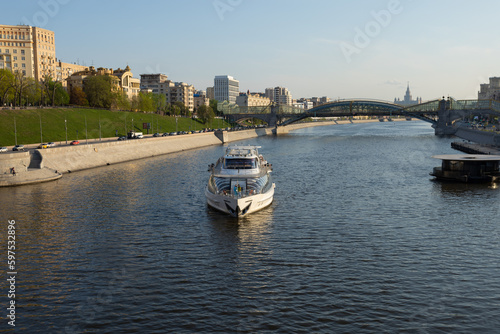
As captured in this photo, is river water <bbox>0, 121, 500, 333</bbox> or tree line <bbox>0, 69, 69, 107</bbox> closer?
river water <bbox>0, 121, 500, 333</bbox>

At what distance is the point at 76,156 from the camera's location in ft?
224

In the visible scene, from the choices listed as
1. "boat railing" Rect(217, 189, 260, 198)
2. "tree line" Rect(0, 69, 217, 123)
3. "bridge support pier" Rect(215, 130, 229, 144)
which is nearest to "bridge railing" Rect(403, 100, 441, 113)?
"bridge support pier" Rect(215, 130, 229, 144)

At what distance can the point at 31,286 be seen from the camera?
23.2 metres

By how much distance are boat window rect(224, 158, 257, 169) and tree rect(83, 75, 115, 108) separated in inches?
4166

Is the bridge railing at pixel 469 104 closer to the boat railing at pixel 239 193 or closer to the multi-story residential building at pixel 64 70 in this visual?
the multi-story residential building at pixel 64 70

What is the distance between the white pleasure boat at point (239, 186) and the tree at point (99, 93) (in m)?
104

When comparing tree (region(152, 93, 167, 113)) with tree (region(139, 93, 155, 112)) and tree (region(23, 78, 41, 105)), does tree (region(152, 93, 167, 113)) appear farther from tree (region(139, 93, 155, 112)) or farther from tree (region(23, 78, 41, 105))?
tree (region(23, 78, 41, 105))


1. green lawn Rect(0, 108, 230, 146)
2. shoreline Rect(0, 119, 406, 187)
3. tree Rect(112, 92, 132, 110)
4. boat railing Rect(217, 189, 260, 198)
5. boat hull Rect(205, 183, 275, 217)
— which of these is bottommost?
boat hull Rect(205, 183, 275, 217)

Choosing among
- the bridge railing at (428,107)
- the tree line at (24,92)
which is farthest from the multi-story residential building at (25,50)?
the bridge railing at (428,107)

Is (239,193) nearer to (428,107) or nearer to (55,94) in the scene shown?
(55,94)

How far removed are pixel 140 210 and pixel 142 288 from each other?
18.2m

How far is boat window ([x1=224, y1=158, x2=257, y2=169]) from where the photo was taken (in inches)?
1813

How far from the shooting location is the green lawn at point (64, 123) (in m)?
88.2

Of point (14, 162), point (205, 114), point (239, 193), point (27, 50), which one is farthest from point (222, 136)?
point (239, 193)
